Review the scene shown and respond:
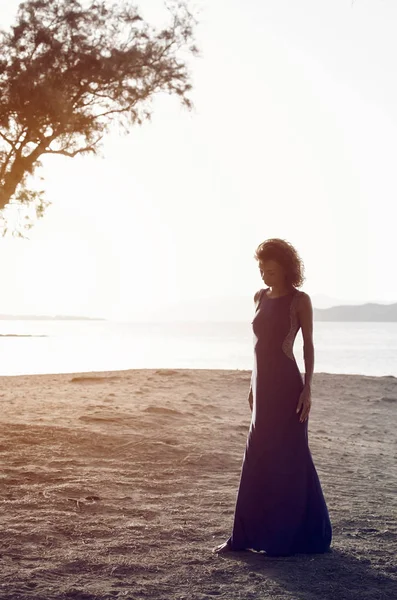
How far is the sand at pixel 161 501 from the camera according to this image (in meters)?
4.54

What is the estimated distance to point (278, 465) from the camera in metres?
5.34

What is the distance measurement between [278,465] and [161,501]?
1.57m

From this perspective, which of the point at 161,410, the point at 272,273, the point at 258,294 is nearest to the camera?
the point at 272,273

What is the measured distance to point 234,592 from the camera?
4363 mm

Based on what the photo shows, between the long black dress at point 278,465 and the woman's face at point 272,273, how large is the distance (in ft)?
0.40

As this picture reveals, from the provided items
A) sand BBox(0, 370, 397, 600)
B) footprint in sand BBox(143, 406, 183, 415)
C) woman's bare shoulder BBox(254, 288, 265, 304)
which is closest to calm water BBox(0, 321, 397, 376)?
footprint in sand BBox(143, 406, 183, 415)

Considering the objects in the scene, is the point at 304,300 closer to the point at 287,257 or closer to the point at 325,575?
the point at 287,257

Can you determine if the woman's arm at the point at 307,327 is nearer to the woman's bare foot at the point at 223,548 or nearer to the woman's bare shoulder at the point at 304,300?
the woman's bare shoulder at the point at 304,300

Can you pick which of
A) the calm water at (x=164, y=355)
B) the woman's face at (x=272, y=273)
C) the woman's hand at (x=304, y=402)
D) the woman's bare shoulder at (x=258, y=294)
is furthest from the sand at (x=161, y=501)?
the calm water at (x=164, y=355)

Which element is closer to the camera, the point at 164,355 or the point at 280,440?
the point at 280,440

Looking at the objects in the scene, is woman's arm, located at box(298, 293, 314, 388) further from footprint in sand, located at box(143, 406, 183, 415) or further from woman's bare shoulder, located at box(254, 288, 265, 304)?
footprint in sand, located at box(143, 406, 183, 415)

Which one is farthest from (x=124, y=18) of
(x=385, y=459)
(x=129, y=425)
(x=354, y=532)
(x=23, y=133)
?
(x=354, y=532)

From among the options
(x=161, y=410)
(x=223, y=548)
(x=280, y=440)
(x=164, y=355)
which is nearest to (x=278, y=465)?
(x=280, y=440)

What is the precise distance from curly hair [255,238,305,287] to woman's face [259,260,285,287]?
3 cm
